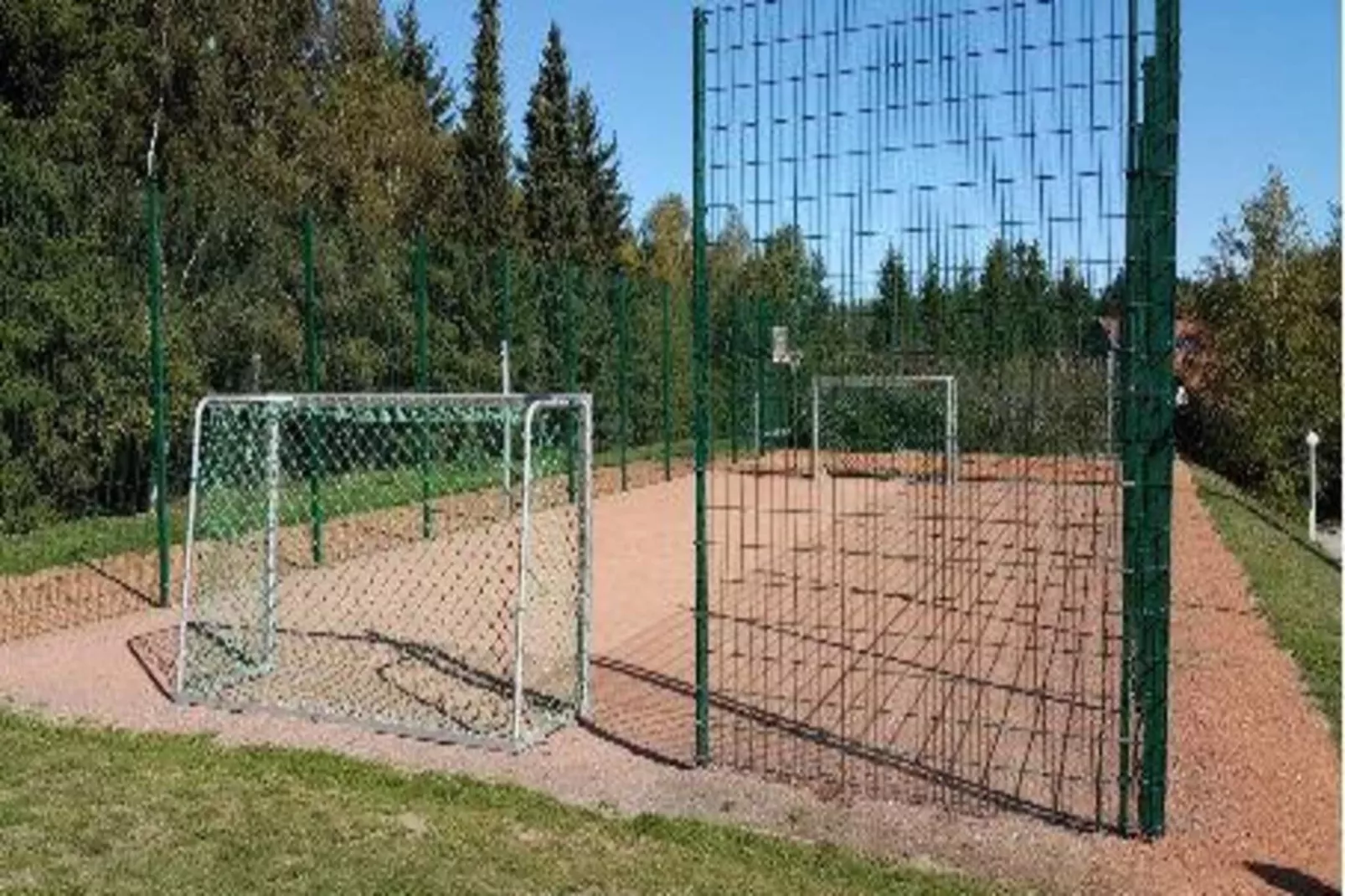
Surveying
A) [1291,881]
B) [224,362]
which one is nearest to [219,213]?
[224,362]

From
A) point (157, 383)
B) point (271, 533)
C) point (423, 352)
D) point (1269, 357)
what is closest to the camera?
point (271, 533)

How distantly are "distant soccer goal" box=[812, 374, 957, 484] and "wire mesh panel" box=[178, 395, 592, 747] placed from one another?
5.76ft

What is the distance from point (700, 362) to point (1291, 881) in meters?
2.85

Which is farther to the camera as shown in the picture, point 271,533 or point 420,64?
point 420,64

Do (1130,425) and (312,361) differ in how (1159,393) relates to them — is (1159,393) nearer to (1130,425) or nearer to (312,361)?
(1130,425)

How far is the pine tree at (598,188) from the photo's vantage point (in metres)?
39.3

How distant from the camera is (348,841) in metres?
4.43

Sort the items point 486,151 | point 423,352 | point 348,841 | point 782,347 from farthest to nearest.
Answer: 1. point 486,151
2. point 423,352
3. point 782,347
4. point 348,841

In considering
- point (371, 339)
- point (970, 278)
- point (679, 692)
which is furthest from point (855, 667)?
point (371, 339)

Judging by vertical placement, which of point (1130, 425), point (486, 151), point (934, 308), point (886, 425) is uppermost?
point (486, 151)

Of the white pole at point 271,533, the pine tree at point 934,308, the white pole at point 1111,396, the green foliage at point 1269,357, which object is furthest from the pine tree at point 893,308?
the green foliage at point 1269,357

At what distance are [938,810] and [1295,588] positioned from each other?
6.63 metres

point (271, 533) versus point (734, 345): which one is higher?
point (734, 345)

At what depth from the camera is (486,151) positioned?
34.2m
